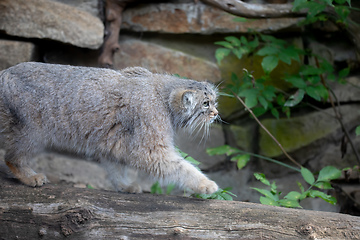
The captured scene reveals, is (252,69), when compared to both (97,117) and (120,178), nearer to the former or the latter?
(120,178)

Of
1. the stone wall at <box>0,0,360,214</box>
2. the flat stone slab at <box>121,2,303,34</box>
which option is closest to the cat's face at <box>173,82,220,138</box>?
the stone wall at <box>0,0,360,214</box>

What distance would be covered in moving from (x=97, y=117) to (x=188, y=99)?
2.17ft

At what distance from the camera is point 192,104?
2.93 m

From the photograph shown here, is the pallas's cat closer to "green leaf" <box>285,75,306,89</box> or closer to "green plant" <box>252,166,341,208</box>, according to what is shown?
"green plant" <box>252,166,341,208</box>

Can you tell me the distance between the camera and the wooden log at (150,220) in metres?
2.36

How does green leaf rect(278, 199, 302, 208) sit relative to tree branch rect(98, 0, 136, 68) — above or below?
below

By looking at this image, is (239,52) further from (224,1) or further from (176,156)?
(176,156)

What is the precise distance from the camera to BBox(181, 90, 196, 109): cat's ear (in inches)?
114

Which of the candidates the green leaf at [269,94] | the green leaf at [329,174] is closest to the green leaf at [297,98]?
the green leaf at [269,94]

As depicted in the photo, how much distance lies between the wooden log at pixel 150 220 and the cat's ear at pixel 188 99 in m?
0.72

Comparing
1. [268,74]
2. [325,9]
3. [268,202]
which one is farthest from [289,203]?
[325,9]

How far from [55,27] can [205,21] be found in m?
1.60

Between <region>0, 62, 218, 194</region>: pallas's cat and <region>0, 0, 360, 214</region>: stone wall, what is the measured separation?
1287mm

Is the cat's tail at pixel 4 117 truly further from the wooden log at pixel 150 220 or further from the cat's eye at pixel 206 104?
the cat's eye at pixel 206 104
